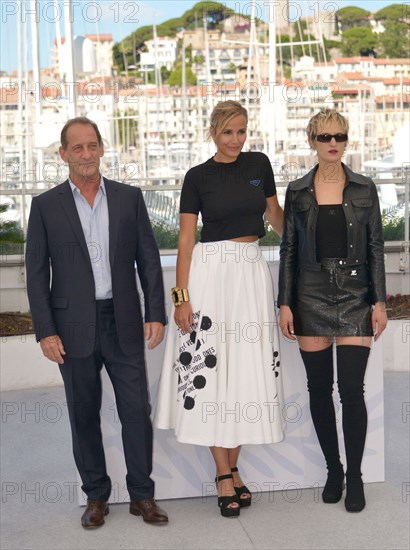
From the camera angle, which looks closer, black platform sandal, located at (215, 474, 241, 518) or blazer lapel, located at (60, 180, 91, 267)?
blazer lapel, located at (60, 180, 91, 267)

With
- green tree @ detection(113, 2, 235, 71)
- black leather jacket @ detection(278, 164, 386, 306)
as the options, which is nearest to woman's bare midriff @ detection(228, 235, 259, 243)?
black leather jacket @ detection(278, 164, 386, 306)

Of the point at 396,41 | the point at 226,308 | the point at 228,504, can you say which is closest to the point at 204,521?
the point at 228,504

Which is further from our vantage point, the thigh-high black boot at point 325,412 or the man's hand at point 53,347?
the thigh-high black boot at point 325,412

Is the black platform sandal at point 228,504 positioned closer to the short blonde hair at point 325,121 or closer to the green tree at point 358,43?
the short blonde hair at point 325,121

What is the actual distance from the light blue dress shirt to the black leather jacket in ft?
2.62

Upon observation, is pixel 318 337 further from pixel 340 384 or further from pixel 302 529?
pixel 302 529

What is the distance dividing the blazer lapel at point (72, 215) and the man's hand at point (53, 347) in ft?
1.17

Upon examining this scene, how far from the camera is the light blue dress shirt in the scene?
12.7 ft

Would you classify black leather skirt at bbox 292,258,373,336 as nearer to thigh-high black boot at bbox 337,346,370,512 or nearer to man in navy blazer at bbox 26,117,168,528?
thigh-high black boot at bbox 337,346,370,512

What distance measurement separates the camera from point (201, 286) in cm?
407

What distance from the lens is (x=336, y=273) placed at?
403 centimetres

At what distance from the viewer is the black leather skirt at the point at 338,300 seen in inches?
159

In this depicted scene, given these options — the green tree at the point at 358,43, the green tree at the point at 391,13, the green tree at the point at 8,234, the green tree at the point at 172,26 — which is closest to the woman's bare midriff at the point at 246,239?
the green tree at the point at 8,234

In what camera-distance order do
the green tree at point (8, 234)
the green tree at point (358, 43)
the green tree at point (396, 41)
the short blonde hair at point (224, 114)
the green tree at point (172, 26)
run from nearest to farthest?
the short blonde hair at point (224, 114) → the green tree at point (8, 234) → the green tree at point (172, 26) → the green tree at point (396, 41) → the green tree at point (358, 43)
